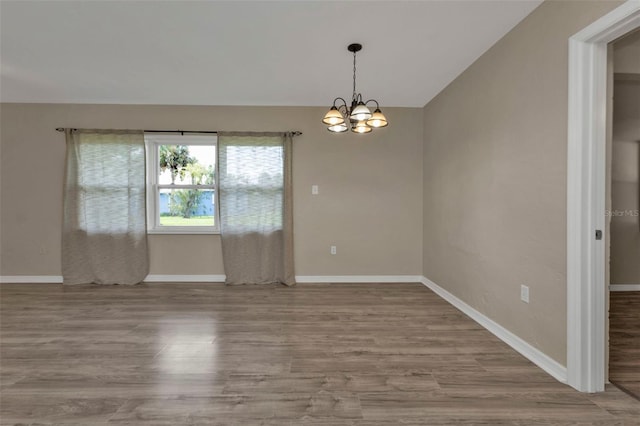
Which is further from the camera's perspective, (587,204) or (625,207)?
(625,207)

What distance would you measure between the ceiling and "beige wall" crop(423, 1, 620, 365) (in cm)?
29

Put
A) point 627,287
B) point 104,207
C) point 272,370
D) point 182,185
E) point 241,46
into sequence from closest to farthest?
point 272,370 < point 241,46 < point 627,287 < point 104,207 < point 182,185

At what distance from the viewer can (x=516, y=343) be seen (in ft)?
7.31

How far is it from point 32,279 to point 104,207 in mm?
1423

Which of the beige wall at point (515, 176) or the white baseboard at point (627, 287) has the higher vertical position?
the beige wall at point (515, 176)

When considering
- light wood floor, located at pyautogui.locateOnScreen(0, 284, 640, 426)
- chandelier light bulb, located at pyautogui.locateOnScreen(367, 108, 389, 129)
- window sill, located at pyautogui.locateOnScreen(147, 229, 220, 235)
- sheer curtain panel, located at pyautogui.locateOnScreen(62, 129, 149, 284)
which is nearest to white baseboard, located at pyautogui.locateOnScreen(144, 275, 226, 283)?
sheer curtain panel, located at pyautogui.locateOnScreen(62, 129, 149, 284)

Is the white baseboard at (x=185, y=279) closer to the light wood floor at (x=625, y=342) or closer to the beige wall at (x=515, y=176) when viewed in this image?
the beige wall at (x=515, y=176)

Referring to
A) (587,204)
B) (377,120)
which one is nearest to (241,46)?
(377,120)

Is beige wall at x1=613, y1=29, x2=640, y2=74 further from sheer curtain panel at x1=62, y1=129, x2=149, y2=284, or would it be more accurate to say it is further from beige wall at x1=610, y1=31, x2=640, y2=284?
sheer curtain panel at x1=62, y1=129, x2=149, y2=284

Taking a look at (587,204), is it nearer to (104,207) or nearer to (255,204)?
(255,204)

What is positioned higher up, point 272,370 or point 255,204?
point 255,204

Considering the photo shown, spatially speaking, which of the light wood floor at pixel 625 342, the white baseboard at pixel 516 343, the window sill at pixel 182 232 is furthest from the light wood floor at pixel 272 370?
the window sill at pixel 182 232

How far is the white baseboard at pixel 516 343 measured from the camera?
1.87 m

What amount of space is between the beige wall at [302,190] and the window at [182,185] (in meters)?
0.25
